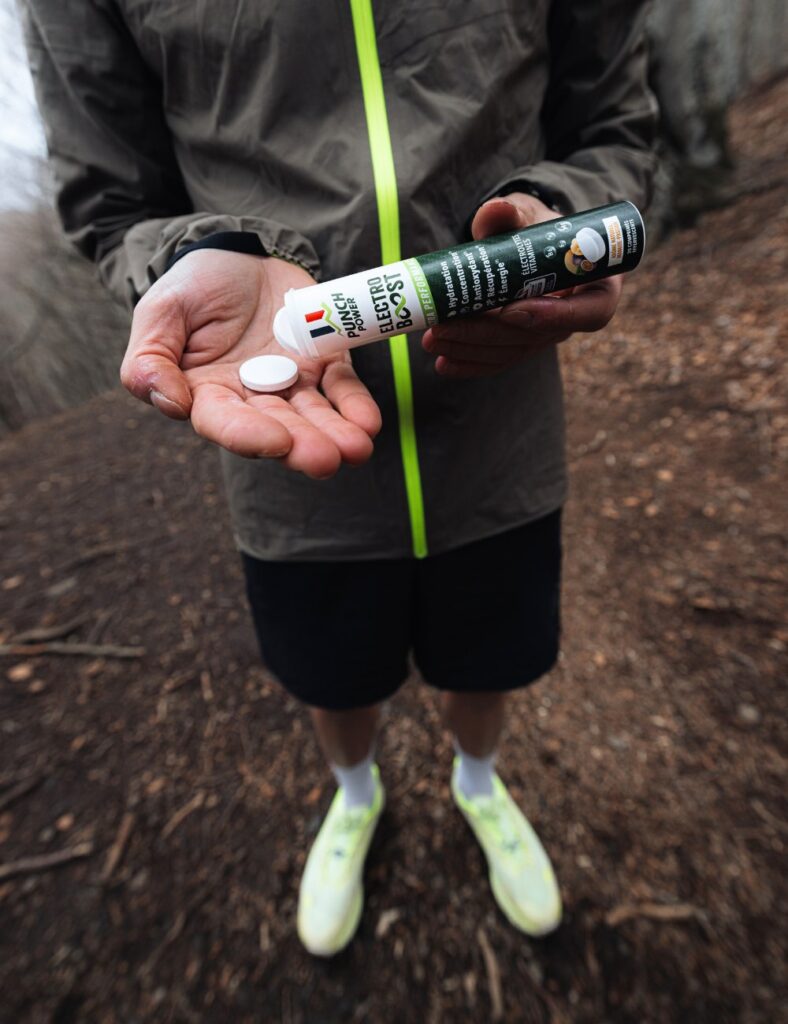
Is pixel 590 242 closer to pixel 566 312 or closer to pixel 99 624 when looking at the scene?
pixel 566 312

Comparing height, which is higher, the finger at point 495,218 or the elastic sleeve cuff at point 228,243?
the elastic sleeve cuff at point 228,243

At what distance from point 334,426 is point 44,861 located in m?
2.01

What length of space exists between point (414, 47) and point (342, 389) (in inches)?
22.0

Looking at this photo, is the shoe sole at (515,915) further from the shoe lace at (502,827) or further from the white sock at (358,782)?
the white sock at (358,782)

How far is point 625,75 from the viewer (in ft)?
3.71

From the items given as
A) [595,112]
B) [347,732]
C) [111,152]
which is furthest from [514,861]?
[111,152]

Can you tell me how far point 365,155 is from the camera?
36.7 inches

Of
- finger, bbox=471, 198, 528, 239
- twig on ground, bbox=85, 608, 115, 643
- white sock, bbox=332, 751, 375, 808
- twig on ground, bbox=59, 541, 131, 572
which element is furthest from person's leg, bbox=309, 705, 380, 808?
twig on ground, bbox=59, 541, 131, 572

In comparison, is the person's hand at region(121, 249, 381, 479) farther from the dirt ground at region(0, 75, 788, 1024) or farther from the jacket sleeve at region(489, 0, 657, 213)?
the dirt ground at region(0, 75, 788, 1024)

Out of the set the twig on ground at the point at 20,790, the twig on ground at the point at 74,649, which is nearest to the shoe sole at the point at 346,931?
the twig on ground at the point at 20,790

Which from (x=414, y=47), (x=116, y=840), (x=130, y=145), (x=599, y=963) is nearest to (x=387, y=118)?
(x=414, y=47)

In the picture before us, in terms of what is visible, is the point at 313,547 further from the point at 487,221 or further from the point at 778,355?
the point at 778,355

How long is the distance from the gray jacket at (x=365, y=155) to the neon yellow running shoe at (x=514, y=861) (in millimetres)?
1063

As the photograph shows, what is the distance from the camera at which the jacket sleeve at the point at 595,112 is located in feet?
3.40
